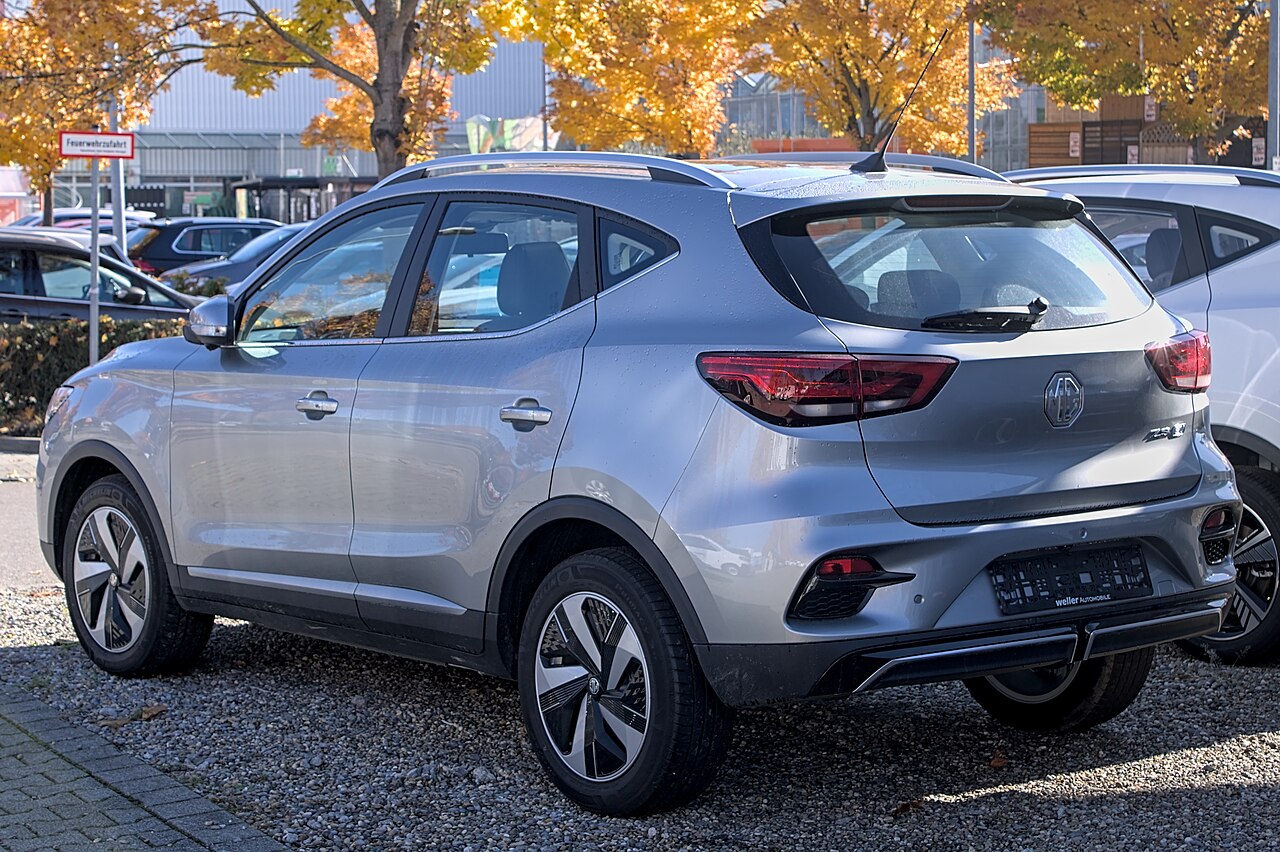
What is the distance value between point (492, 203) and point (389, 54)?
14663 millimetres

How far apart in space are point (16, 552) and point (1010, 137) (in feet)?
160

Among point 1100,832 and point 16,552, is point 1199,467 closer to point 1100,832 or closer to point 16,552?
point 1100,832

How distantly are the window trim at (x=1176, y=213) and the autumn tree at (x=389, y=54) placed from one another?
13.0 m

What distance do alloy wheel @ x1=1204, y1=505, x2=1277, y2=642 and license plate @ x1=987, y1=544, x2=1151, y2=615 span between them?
212 centimetres

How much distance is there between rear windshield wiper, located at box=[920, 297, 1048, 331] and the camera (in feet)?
14.5

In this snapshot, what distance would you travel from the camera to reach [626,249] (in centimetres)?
489

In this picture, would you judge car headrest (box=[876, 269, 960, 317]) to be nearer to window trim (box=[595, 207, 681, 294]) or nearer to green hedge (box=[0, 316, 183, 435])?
window trim (box=[595, 207, 681, 294])

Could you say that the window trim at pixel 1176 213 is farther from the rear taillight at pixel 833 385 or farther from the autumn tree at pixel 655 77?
the autumn tree at pixel 655 77

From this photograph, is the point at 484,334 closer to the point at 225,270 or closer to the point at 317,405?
the point at 317,405

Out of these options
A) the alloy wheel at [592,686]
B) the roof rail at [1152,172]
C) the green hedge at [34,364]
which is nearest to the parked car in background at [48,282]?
the green hedge at [34,364]

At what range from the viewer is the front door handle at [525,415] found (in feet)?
15.9

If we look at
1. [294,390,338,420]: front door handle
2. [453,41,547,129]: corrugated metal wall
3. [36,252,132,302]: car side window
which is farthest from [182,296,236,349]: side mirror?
[453,41,547,129]: corrugated metal wall

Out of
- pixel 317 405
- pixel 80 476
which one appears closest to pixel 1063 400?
pixel 317 405

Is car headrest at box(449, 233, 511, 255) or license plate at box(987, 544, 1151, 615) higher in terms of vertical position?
car headrest at box(449, 233, 511, 255)
